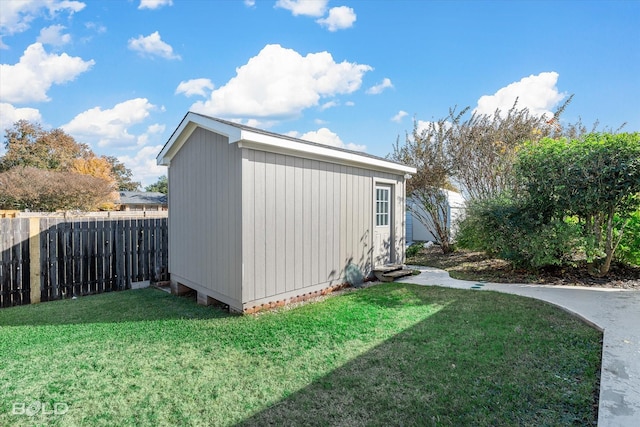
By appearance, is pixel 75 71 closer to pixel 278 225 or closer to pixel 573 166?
pixel 278 225

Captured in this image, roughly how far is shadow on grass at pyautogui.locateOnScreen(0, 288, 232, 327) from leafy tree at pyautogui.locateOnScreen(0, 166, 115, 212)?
18.2 metres

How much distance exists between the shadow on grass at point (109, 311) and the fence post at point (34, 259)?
10.9 inches

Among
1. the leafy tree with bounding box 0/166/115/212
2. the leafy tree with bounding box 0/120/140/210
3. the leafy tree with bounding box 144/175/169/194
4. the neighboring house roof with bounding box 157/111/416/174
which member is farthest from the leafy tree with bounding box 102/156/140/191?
the neighboring house roof with bounding box 157/111/416/174

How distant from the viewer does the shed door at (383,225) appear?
6.72 meters

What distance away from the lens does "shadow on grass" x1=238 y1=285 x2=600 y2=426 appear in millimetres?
2090

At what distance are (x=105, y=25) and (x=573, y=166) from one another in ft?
33.3

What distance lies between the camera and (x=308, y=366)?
9.23 feet

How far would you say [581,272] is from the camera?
20.9 feet

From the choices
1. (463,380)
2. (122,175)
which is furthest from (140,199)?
(463,380)

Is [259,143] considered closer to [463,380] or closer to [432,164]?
[463,380]

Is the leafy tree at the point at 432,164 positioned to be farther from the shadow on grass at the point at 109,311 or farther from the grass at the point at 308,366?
the shadow on grass at the point at 109,311

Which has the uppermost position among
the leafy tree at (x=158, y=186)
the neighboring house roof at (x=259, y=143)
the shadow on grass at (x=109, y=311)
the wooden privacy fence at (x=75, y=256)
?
the leafy tree at (x=158, y=186)

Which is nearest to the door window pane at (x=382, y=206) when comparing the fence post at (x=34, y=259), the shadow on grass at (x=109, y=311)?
the shadow on grass at (x=109, y=311)

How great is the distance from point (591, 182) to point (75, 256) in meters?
9.26
